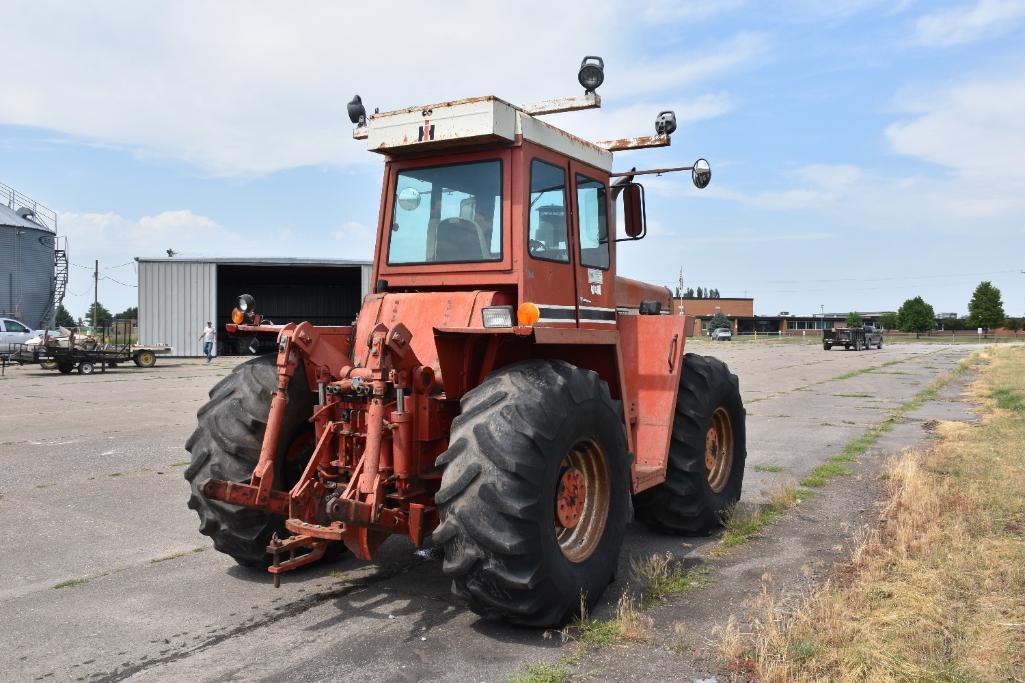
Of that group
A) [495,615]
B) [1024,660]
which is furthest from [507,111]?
[1024,660]

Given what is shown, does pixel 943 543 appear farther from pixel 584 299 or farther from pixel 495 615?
pixel 495 615

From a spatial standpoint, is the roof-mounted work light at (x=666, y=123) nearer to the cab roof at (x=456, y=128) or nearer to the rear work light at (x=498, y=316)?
the cab roof at (x=456, y=128)

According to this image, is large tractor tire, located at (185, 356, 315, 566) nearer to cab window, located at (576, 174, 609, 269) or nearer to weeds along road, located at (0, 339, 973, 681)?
weeds along road, located at (0, 339, 973, 681)

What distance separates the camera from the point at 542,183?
5.71 meters

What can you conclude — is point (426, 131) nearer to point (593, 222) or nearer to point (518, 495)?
point (593, 222)

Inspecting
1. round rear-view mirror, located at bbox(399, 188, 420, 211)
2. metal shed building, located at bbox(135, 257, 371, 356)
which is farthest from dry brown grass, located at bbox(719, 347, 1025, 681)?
metal shed building, located at bbox(135, 257, 371, 356)

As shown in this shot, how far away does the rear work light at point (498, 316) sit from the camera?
4633 millimetres

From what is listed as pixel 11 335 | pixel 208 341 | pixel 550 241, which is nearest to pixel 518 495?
pixel 550 241

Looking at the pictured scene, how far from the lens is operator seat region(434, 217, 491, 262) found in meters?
5.57

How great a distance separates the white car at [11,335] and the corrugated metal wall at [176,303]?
14.4 ft

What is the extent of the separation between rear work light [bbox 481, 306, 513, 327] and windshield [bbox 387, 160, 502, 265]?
86cm

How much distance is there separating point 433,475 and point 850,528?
13.4 feet

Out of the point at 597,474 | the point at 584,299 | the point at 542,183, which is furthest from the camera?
the point at 584,299

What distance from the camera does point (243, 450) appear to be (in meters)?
5.28
